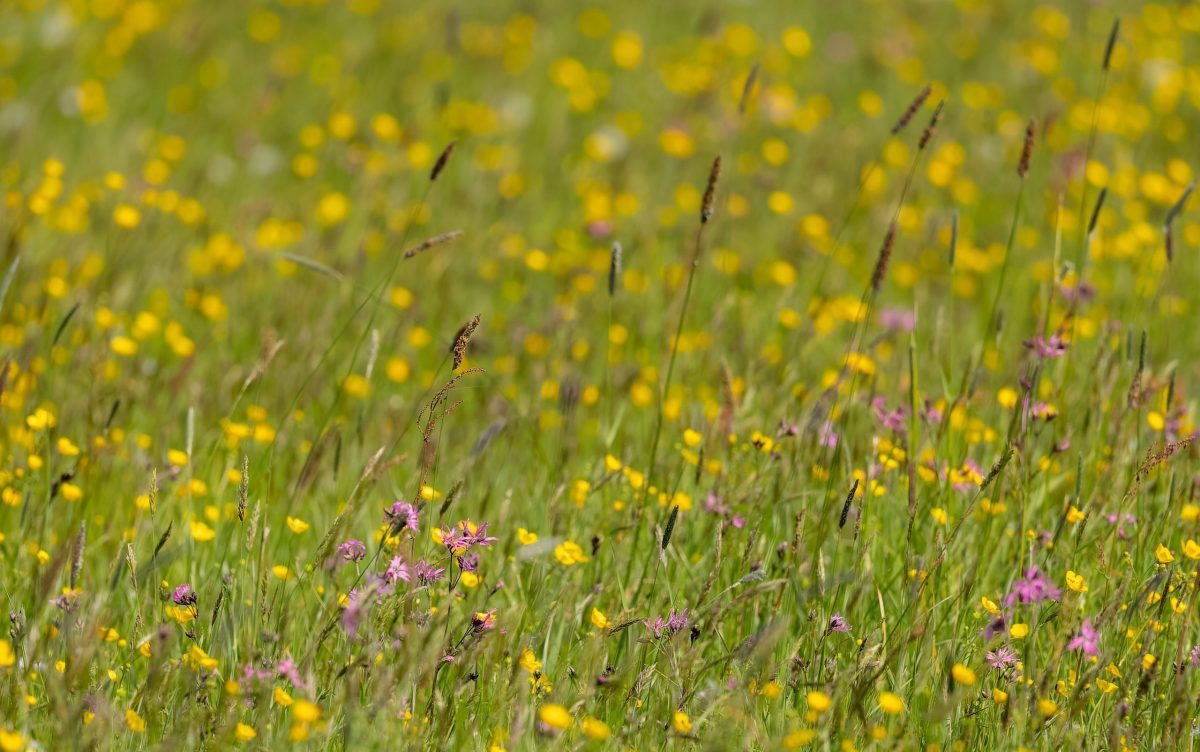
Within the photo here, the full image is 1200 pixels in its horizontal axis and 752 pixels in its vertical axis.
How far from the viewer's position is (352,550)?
7.55 feet

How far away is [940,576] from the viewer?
2559mm

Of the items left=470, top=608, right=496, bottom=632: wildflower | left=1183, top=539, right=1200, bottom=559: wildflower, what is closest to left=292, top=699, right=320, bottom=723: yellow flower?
left=470, top=608, right=496, bottom=632: wildflower

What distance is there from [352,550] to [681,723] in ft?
2.15

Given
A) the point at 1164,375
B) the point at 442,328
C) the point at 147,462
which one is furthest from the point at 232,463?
the point at 1164,375

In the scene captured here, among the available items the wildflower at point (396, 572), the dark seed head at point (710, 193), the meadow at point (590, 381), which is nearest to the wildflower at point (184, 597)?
the meadow at point (590, 381)

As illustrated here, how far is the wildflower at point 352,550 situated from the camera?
2.18m

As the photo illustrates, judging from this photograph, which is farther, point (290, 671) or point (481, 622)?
point (481, 622)

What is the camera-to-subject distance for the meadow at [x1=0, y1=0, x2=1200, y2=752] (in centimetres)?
213

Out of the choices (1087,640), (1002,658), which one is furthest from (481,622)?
(1087,640)

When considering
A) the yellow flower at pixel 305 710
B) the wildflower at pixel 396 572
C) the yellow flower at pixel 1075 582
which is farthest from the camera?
the yellow flower at pixel 1075 582

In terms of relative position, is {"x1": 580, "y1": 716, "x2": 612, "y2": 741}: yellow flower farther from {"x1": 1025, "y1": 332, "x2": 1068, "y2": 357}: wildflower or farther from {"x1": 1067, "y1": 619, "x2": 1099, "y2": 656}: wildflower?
{"x1": 1025, "y1": 332, "x2": 1068, "y2": 357}: wildflower

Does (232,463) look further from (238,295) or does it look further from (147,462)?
(238,295)

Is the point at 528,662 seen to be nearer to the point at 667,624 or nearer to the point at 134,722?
the point at 667,624

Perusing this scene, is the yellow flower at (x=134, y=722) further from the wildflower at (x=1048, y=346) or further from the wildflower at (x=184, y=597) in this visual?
the wildflower at (x=1048, y=346)
